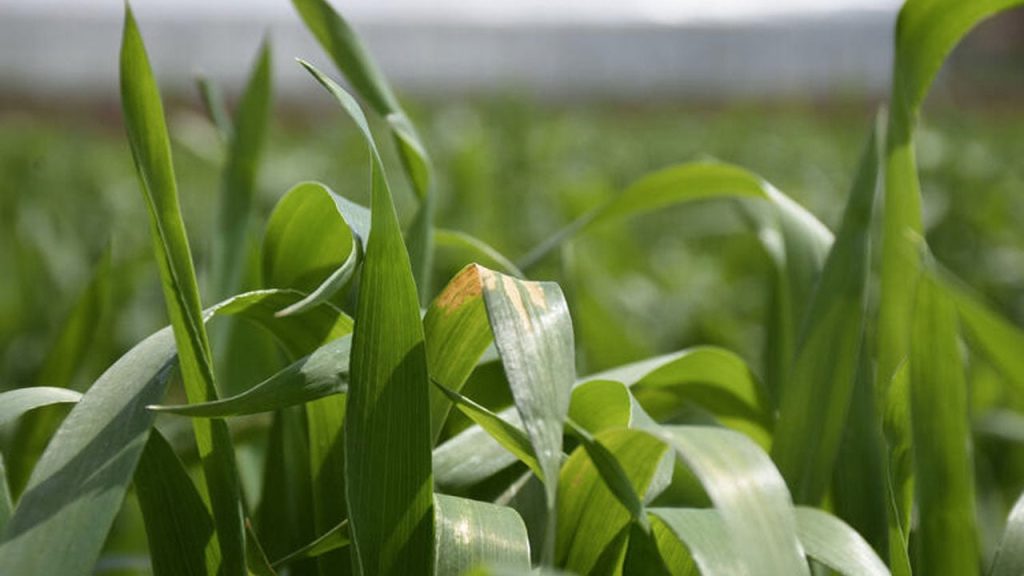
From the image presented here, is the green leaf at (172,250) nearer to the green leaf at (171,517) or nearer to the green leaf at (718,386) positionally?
the green leaf at (171,517)

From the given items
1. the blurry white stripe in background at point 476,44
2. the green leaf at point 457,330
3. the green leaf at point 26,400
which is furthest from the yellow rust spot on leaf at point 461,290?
the blurry white stripe in background at point 476,44

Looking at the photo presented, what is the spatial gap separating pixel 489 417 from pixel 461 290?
0.04 m

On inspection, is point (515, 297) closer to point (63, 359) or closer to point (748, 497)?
point (748, 497)

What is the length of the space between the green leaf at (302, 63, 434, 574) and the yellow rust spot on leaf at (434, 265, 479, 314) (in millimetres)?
29

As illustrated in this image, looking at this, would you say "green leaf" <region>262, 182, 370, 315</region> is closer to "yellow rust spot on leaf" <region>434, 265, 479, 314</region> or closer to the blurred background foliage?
"yellow rust spot on leaf" <region>434, 265, 479, 314</region>

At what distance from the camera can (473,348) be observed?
340 mm

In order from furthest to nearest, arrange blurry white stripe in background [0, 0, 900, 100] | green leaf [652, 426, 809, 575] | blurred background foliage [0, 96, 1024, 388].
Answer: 1. blurry white stripe in background [0, 0, 900, 100]
2. blurred background foliage [0, 96, 1024, 388]
3. green leaf [652, 426, 809, 575]

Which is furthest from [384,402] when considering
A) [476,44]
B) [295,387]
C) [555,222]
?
[476,44]

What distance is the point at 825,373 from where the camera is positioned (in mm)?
402

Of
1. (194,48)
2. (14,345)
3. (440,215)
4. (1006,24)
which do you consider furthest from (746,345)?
(194,48)

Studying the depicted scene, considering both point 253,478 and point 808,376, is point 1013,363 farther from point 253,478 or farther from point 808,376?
point 253,478

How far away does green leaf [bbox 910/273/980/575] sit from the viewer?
374 mm

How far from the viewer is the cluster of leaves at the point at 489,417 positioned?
0.28m

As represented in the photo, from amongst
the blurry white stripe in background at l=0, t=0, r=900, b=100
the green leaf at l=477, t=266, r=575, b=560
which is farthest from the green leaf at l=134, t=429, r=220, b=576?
the blurry white stripe in background at l=0, t=0, r=900, b=100
